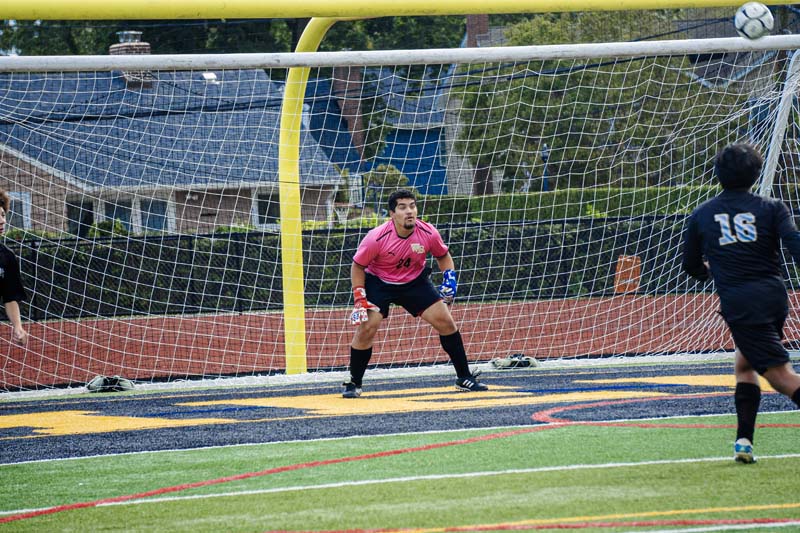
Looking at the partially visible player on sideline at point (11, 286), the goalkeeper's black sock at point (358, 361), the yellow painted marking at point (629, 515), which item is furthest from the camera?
the goalkeeper's black sock at point (358, 361)

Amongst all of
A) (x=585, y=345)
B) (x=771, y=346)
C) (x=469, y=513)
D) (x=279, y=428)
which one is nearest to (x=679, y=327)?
(x=585, y=345)

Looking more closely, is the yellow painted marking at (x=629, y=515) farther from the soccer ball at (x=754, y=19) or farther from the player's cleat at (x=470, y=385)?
the soccer ball at (x=754, y=19)

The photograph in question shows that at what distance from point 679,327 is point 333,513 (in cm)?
1164

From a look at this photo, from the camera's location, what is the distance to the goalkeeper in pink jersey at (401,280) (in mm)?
10312

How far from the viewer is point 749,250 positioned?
5.97 metres

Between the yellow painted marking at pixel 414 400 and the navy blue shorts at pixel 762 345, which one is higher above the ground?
the navy blue shorts at pixel 762 345

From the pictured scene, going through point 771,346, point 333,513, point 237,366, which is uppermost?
point 771,346

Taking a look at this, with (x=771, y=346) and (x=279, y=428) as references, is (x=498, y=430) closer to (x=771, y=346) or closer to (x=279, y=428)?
(x=279, y=428)

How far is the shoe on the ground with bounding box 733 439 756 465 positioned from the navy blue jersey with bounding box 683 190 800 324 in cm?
66

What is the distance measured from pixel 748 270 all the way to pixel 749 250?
0.11 m

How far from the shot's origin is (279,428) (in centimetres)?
850

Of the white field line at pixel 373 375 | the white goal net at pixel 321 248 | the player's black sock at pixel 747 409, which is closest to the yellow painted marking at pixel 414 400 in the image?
the white field line at pixel 373 375

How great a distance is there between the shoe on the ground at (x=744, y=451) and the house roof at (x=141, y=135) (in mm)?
8472

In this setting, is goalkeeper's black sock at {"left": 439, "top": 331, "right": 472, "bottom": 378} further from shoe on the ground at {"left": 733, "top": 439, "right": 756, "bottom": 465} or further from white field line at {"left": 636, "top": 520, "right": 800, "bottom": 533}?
white field line at {"left": 636, "top": 520, "right": 800, "bottom": 533}
